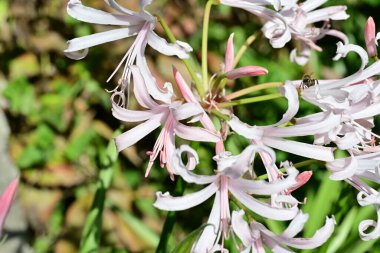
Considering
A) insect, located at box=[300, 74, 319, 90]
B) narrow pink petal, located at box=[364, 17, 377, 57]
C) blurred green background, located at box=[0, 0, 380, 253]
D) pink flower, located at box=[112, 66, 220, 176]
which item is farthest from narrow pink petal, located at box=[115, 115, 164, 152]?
blurred green background, located at box=[0, 0, 380, 253]

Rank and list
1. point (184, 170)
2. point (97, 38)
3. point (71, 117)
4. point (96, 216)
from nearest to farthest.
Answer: point (184, 170) < point (97, 38) < point (96, 216) < point (71, 117)

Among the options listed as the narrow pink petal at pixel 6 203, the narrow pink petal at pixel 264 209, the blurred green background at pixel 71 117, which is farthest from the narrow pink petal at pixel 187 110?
the blurred green background at pixel 71 117

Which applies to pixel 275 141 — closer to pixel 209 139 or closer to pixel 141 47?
pixel 209 139

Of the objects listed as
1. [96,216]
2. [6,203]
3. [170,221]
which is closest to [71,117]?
[96,216]

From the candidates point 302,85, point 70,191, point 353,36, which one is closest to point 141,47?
point 302,85

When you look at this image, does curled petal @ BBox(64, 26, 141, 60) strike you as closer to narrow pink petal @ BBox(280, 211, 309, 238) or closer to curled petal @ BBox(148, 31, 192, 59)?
curled petal @ BBox(148, 31, 192, 59)

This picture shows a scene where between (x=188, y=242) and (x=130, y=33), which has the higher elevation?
(x=130, y=33)

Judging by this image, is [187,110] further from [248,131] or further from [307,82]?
[307,82]
